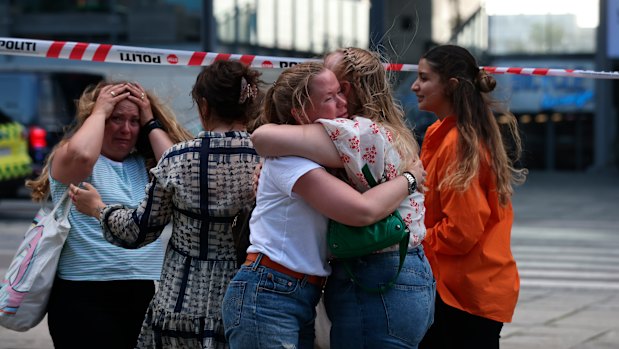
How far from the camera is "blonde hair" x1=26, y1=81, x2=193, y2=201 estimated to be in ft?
14.3

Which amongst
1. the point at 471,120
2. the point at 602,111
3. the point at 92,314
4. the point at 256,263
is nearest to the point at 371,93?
the point at 256,263

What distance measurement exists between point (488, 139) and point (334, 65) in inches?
40.0

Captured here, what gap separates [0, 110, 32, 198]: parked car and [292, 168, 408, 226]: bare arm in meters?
14.7

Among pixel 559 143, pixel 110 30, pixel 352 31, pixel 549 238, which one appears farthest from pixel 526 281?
pixel 559 143

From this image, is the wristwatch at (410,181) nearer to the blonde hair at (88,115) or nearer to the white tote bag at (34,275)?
the blonde hair at (88,115)

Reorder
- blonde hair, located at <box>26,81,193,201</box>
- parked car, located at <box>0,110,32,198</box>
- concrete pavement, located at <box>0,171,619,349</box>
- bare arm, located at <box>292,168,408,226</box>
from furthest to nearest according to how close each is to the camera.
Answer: parked car, located at <box>0,110,32,198</box>, concrete pavement, located at <box>0,171,619,349</box>, blonde hair, located at <box>26,81,193,201</box>, bare arm, located at <box>292,168,408,226</box>

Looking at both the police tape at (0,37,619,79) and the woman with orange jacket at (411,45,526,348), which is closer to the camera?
the woman with orange jacket at (411,45,526,348)

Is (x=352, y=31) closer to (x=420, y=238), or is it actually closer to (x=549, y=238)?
(x=549, y=238)

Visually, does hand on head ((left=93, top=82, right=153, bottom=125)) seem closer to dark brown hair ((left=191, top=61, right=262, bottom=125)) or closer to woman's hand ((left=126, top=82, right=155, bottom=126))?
woman's hand ((left=126, top=82, right=155, bottom=126))

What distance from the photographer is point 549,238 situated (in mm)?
15266

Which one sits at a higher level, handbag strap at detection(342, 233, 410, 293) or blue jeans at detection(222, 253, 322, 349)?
handbag strap at detection(342, 233, 410, 293)

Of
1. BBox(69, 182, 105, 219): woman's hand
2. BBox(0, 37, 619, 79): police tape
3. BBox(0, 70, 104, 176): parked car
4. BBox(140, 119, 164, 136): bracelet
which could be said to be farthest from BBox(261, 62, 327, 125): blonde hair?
BBox(0, 70, 104, 176): parked car

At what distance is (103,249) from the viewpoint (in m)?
4.21

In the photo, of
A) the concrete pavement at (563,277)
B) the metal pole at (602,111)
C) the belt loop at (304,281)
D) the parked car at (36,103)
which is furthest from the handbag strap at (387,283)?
the metal pole at (602,111)
